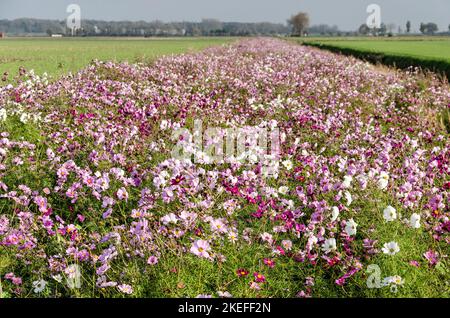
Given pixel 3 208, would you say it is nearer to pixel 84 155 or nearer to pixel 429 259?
pixel 84 155

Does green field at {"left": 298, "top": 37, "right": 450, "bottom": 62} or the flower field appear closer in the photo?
the flower field

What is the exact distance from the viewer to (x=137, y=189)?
17.4 ft

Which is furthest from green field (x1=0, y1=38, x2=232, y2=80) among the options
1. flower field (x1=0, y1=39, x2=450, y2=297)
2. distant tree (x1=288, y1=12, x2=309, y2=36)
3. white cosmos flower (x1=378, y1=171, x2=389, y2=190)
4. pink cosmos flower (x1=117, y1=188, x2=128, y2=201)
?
distant tree (x1=288, y1=12, x2=309, y2=36)

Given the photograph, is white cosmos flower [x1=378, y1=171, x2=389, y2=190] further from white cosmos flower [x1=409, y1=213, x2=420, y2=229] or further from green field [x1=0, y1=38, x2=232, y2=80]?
green field [x1=0, y1=38, x2=232, y2=80]

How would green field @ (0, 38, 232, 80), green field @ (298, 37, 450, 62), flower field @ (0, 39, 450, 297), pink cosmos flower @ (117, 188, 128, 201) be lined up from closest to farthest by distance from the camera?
flower field @ (0, 39, 450, 297)
pink cosmos flower @ (117, 188, 128, 201)
green field @ (0, 38, 232, 80)
green field @ (298, 37, 450, 62)

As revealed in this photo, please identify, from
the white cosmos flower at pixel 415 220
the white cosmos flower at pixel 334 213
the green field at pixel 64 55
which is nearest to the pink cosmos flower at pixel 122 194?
the white cosmos flower at pixel 334 213

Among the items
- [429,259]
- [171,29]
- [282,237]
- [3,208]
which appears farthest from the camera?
[171,29]

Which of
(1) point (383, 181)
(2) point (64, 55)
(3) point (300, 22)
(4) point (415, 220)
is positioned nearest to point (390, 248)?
(4) point (415, 220)

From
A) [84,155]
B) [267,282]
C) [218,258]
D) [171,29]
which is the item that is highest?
[171,29]

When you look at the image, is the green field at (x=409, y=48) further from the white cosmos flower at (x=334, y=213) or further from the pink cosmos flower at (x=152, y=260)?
the pink cosmos flower at (x=152, y=260)

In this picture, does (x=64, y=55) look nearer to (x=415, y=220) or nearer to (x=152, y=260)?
(x=152, y=260)

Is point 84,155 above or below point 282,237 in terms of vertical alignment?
above

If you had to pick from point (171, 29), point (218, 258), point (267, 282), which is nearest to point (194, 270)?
point (218, 258)
